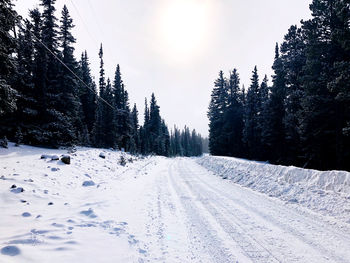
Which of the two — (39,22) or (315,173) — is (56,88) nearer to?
(39,22)

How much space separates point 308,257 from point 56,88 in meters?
23.3

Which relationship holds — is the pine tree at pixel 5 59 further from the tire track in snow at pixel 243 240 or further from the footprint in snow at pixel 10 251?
the tire track in snow at pixel 243 240

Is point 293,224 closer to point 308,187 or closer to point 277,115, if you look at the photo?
point 308,187

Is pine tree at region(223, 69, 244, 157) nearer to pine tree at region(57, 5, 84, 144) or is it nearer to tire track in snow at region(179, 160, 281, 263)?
pine tree at region(57, 5, 84, 144)

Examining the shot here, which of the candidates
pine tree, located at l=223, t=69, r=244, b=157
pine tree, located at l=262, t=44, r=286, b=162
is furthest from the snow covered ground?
pine tree, located at l=223, t=69, r=244, b=157

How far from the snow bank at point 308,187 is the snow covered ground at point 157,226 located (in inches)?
4.9

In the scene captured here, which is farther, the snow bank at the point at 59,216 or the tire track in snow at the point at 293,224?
the tire track in snow at the point at 293,224

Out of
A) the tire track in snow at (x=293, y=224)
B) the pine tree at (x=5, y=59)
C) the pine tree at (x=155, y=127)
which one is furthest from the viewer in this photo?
the pine tree at (x=155, y=127)

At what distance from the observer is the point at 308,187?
→ 790 cm

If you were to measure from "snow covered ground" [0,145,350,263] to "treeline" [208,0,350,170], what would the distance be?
10169mm

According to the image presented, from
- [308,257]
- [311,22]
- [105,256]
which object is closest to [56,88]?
[105,256]

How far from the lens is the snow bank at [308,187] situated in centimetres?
640

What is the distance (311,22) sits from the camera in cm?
1702

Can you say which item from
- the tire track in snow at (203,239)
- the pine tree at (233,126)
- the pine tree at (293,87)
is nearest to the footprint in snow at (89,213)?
the tire track in snow at (203,239)
